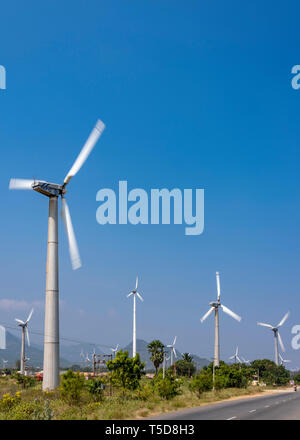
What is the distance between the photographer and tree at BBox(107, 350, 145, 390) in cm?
4562

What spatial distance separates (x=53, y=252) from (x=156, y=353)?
256 feet

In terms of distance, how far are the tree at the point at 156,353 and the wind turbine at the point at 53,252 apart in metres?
73.9

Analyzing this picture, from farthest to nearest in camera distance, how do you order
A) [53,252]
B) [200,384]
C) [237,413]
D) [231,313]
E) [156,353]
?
[156,353] < [231,313] < [200,384] < [53,252] < [237,413]

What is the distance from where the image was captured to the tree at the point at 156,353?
379ft

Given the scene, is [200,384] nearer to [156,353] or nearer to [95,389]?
[95,389]

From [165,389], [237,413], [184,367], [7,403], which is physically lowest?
[184,367]

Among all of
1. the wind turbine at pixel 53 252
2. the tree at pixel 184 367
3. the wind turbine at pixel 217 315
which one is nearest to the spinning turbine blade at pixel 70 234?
the wind turbine at pixel 53 252

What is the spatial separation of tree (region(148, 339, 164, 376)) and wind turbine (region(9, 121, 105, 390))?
242 ft

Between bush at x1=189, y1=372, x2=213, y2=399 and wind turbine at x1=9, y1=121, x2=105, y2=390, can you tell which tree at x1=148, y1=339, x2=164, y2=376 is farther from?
wind turbine at x1=9, y1=121, x2=105, y2=390

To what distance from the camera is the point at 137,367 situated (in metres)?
46.7

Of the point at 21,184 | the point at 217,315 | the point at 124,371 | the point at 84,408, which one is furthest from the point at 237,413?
the point at 217,315

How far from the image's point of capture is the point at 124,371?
151 ft
